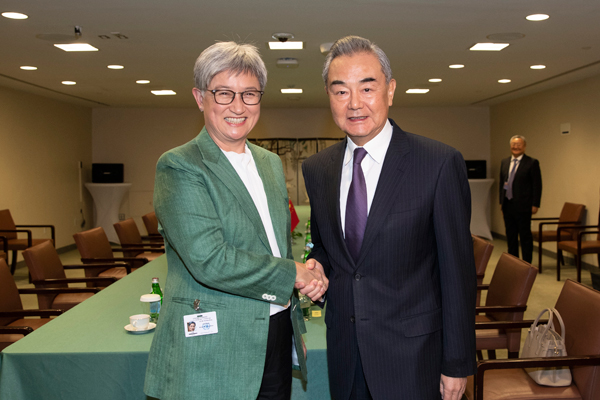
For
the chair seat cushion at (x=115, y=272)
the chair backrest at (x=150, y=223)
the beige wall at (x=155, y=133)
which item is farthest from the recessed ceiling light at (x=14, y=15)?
the beige wall at (x=155, y=133)

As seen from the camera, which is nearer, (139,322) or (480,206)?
(139,322)

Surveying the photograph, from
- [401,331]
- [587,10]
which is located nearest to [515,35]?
[587,10]

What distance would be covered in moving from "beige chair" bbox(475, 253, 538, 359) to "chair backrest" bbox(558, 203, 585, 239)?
5.38 m

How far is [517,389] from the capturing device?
2352 millimetres

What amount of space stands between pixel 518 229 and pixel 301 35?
4880 mm

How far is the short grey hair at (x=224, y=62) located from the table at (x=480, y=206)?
1053cm

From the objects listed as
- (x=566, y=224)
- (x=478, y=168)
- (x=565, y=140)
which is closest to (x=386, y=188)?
(x=566, y=224)

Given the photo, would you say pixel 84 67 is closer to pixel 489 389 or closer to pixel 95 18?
pixel 95 18

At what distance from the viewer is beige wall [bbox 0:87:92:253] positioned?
876cm

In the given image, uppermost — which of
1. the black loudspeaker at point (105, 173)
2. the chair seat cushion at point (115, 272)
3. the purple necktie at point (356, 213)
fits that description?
the black loudspeaker at point (105, 173)

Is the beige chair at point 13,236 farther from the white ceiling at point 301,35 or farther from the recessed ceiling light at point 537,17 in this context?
the recessed ceiling light at point 537,17

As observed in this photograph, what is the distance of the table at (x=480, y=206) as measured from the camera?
11461 millimetres

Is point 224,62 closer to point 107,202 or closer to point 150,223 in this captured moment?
point 150,223

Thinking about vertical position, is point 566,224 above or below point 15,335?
above
